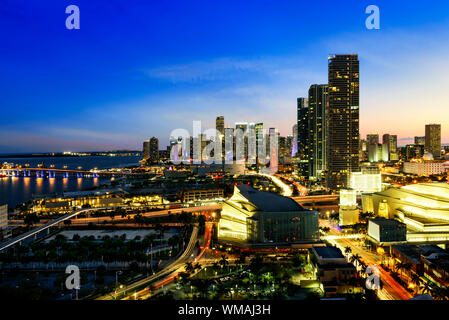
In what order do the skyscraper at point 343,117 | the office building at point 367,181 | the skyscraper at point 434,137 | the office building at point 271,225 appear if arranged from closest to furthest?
the office building at point 271,225 < the office building at point 367,181 < the skyscraper at point 343,117 < the skyscraper at point 434,137

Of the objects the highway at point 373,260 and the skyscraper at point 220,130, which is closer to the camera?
the highway at point 373,260

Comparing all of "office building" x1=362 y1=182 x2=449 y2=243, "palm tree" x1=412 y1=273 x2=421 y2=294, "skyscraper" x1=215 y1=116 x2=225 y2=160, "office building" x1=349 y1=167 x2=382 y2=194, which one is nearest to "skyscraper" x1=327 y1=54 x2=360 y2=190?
Answer: "office building" x1=349 y1=167 x2=382 y2=194

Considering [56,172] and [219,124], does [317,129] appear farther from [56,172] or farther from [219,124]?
[56,172]

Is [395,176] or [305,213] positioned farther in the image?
[395,176]

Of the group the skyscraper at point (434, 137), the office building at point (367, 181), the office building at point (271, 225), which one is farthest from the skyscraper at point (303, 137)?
the skyscraper at point (434, 137)

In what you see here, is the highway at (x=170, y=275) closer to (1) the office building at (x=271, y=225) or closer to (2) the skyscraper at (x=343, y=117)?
(1) the office building at (x=271, y=225)

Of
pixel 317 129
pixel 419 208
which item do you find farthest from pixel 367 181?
pixel 317 129

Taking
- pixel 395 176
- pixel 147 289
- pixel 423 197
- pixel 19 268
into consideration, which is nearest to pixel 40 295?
pixel 147 289
